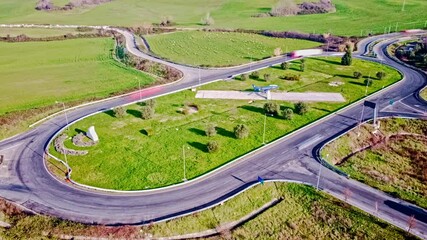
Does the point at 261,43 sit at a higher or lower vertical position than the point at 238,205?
higher

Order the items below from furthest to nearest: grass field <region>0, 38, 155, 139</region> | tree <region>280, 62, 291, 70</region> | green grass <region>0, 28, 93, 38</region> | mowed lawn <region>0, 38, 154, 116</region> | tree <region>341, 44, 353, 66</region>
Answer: green grass <region>0, 28, 93, 38</region>
tree <region>341, 44, 353, 66</region>
tree <region>280, 62, 291, 70</region>
mowed lawn <region>0, 38, 154, 116</region>
grass field <region>0, 38, 155, 139</region>

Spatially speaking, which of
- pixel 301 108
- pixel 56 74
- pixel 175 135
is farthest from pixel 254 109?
pixel 56 74

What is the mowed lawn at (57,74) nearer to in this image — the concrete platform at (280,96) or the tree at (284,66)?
the concrete platform at (280,96)

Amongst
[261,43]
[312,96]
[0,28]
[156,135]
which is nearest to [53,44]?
[0,28]

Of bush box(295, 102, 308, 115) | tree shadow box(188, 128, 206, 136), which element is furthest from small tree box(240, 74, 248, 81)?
tree shadow box(188, 128, 206, 136)

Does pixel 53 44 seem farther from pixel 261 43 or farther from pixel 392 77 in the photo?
pixel 392 77

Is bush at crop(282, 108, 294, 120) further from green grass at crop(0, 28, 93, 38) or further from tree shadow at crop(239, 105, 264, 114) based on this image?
green grass at crop(0, 28, 93, 38)
